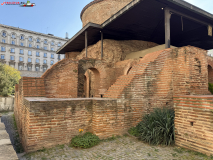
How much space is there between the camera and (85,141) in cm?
420

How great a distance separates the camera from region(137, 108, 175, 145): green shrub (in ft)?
13.8

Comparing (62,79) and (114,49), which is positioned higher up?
(114,49)

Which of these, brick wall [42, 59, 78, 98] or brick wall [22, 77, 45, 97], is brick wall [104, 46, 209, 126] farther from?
brick wall [42, 59, 78, 98]

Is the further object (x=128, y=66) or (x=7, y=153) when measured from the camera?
(x=128, y=66)

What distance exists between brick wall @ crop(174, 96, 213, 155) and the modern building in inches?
1553

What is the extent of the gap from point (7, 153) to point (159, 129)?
3541mm

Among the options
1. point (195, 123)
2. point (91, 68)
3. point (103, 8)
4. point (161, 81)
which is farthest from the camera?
point (103, 8)

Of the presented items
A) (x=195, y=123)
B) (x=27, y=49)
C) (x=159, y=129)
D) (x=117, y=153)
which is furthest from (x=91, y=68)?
(x=27, y=49)

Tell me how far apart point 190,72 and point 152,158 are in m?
3.40

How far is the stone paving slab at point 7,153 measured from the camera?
88.0 inches

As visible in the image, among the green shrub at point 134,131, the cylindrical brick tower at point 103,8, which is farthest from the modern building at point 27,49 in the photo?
the green shrub at point 134,131

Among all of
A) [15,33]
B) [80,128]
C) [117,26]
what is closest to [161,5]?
[117,26]

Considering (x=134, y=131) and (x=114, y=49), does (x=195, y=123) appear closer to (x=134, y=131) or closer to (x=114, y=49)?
(x=134, y=131)

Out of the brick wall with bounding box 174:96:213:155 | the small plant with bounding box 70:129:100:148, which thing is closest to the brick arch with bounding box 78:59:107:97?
the small plant with bounding box 70:129:100:148
